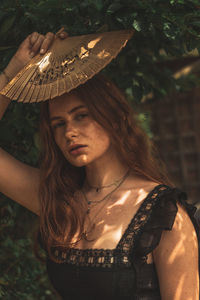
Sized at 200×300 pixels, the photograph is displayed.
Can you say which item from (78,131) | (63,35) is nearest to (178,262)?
(78,131)

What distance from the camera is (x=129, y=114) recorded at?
2254mm

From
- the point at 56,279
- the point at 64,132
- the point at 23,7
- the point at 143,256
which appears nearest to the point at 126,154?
the point at 64,132

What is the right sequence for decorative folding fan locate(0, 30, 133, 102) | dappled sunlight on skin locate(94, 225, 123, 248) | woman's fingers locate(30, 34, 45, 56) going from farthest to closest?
1. woman's fingers locate(30, 34, 45, 56)
2. dappled sunlight on skin locate(94, 225, 123, 248)
3. decorative folding fan locate(0, 30, 133, 102)

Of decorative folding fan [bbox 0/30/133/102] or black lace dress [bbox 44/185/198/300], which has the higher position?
decorative folding fan [bbox 0/30/133/102]

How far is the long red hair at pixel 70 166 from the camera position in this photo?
6.86 ft

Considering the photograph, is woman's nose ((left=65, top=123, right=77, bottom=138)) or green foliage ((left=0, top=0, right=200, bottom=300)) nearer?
green foliage ((left=0, top=0, right=200, bottom=300))

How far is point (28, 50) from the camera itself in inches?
81.6

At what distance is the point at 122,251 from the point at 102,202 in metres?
0.33

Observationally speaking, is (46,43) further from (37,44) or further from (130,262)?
(130,262)

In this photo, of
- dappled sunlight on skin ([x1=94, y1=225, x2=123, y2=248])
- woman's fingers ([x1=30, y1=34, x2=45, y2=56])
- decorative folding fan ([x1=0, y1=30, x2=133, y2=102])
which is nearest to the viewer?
decorative folding fan ([x1=0, y1=30, x2=133, y2=102])

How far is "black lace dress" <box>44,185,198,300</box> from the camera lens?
6.14 feet

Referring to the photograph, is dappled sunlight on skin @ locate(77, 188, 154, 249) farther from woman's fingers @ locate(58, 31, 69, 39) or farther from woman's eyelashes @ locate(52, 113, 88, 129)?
woman's fingers @ locate(58, 31, 69, 39)

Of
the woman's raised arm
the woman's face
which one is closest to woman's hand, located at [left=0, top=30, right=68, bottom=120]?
the woman's raised arm

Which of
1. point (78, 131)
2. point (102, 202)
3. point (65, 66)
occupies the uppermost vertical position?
point (65, 66)
